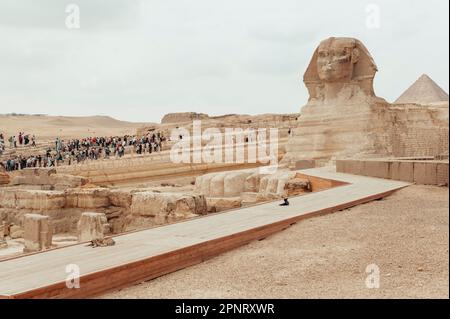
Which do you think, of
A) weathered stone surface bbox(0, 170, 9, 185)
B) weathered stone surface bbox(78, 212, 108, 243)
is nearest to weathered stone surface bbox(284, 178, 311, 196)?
weathered stone surface bbox(78, 212, 108, 243)

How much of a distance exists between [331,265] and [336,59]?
12824 mm

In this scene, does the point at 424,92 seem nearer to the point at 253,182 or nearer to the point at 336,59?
the point at 336,59

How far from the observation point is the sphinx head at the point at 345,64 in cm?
1653

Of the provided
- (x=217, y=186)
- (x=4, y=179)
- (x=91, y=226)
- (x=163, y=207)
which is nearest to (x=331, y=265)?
(x=91, y=226)

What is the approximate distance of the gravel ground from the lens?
3969 millimetres

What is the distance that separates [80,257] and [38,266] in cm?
42

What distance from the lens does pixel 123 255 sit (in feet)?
16.3

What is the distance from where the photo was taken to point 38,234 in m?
10.4

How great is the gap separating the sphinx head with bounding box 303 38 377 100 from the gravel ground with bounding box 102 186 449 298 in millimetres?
10534

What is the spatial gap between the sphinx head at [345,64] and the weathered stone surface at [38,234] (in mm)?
9961

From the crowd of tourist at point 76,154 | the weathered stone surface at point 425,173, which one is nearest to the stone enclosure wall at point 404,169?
the weathered stone surface at point 425,173

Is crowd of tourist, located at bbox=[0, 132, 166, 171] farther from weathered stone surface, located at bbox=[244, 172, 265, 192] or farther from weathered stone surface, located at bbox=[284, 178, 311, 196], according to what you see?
weathered stone surface, located at bbox=[284, 178, 311, 196]

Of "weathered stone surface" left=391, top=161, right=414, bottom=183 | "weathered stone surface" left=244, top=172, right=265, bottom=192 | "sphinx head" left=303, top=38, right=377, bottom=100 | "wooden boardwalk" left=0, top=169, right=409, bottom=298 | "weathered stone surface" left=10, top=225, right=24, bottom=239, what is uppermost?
"sphinx head" left=303, top=38, right=377, bottom=100

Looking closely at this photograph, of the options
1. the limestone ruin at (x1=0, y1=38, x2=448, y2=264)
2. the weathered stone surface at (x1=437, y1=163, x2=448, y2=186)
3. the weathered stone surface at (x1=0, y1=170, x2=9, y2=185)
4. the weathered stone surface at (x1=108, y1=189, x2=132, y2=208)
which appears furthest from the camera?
the weathered stone surface at (x1=0, y1=170, x2=9, y2=185)
